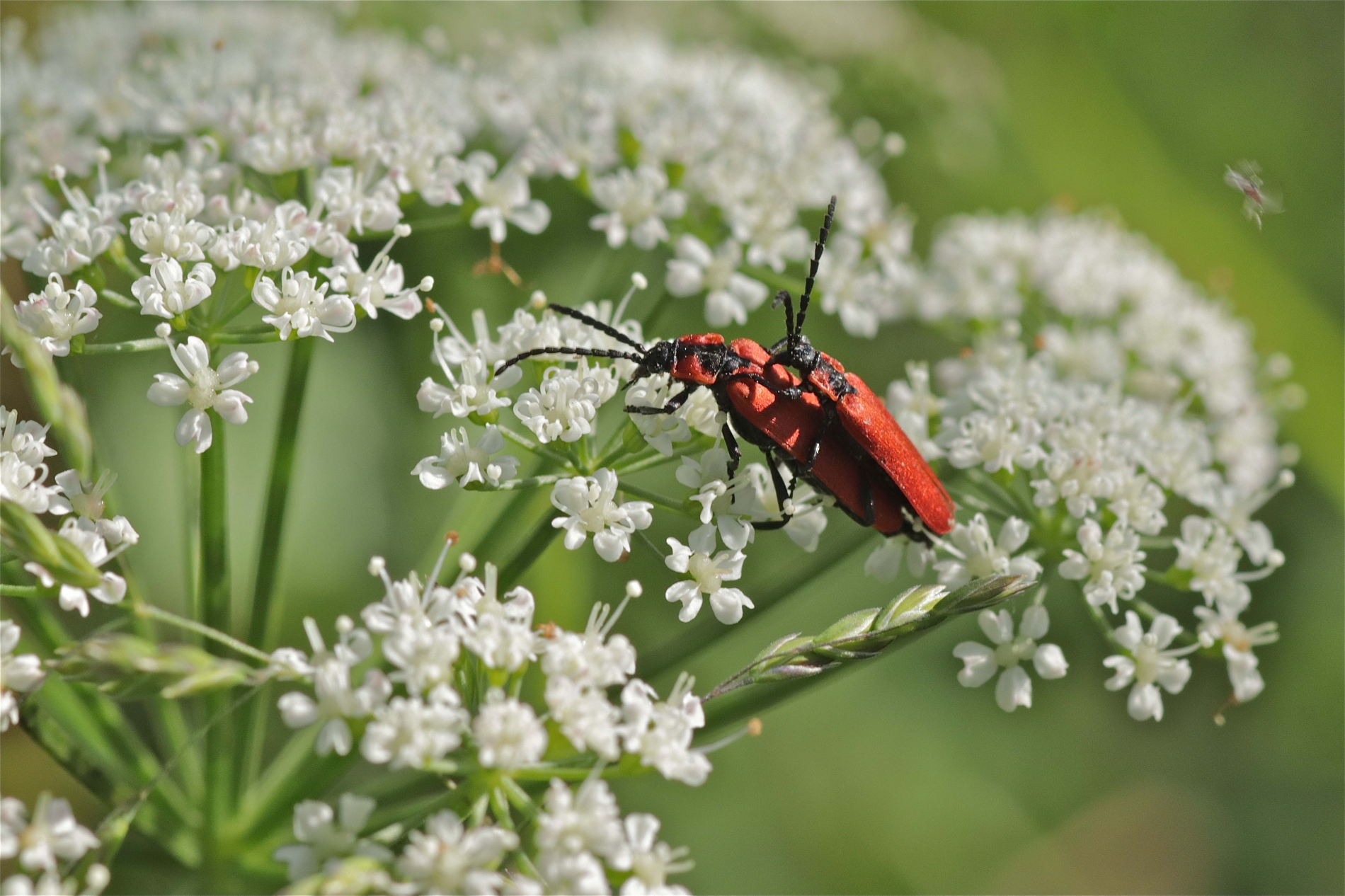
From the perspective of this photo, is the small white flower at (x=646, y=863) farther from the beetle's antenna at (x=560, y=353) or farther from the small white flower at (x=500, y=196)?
the small white flower at (x=500, y=196)

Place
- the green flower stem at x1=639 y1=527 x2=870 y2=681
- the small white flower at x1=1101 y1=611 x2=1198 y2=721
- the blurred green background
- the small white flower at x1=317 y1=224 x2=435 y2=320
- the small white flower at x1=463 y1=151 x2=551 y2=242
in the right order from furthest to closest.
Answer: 1. the blurred green background
2. the small white flower at x1=463 y1=151 x2=551 y2=242
3. the green flower stem at x1=639 y1=527 x2=870 y2=681
4. the small white flower at x1=1101 y1=611 x2=1198 y2=721
5. the small white flower at x1=317 y1=224 x2=435 y2=320

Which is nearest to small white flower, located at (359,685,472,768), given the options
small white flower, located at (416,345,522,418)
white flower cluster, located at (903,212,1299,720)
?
small white flower, located at (416,345,522,418)

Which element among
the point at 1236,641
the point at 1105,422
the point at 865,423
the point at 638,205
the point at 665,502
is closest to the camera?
the point at 665,502

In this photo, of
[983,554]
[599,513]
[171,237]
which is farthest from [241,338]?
[983,554]

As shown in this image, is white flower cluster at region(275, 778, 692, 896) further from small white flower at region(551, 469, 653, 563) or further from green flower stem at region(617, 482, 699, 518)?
green flower stem at region(617, 482, 699, 518)

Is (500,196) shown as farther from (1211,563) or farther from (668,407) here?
(1211,563)
